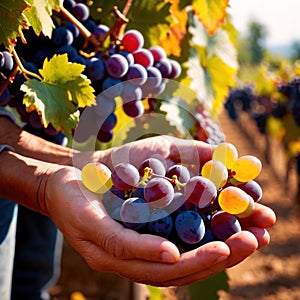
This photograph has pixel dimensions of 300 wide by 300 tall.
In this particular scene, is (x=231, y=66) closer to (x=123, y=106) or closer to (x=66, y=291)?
(x=123, y=106)

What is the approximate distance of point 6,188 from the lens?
1.17 meters

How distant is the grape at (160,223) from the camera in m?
0.92

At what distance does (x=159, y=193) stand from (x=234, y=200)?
0.13 metres

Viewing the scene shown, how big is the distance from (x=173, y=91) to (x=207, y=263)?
794 mm

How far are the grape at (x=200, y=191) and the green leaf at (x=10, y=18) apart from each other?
418 mm

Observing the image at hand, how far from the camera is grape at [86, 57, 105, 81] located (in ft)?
4.10

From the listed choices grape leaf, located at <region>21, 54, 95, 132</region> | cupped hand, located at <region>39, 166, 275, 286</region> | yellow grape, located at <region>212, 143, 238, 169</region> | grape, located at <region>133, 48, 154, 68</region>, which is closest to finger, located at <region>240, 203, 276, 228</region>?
cupped hand, located at <region>39, 166, 275, 286</region>

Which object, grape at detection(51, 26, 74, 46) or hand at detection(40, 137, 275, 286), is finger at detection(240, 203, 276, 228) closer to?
hand at detection(40, 137, 275, 286)

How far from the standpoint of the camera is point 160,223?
0.92 m

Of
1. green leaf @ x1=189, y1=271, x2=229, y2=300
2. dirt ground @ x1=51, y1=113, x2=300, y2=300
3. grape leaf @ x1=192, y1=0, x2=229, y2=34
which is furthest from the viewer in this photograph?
dirt ground @ x1=51, y1=113, x2=300, y2=300

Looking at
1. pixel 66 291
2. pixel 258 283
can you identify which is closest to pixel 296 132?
pixel 258 283

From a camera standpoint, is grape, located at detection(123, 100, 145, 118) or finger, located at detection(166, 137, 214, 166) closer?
finger, located at detection(166, 137, 214, 166)

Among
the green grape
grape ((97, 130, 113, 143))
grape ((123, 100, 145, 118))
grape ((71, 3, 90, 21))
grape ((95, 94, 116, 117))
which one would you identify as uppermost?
grape ((71, 3, 90, 21))

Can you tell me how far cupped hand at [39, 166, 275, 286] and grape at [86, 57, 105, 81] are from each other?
0.30 meters
